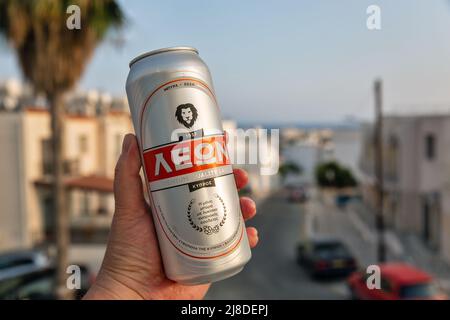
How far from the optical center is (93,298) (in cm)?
121

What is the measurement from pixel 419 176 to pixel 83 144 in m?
7.55

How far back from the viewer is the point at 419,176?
11227 millimetres

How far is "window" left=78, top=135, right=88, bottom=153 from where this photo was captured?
10406 millimetres

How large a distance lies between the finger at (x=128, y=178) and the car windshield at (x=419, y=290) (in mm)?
3991

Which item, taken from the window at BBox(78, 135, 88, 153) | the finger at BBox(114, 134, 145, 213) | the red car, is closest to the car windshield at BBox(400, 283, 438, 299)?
the red car

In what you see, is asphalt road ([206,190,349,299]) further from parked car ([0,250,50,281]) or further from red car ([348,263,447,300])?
parked car ([0,250,50,281])

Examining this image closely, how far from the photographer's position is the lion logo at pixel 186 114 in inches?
44.5

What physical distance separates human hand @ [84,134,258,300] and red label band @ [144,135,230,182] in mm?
68

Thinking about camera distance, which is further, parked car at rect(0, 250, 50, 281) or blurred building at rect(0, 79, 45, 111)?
blurred building at rect(0, 79, 45, 111)

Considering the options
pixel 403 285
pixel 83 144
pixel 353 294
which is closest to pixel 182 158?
pixel 353 294

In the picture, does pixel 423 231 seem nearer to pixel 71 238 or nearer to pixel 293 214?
pixel 293 214

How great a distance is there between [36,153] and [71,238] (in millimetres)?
1825

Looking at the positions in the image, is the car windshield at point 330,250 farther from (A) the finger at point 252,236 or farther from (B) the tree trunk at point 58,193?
(A) the finger at point 252,236

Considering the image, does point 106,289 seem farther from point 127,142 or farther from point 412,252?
point 412,252
